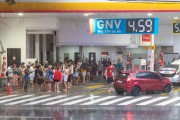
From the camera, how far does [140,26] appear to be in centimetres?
3138

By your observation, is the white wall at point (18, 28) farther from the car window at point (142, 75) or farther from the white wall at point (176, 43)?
the white wall at point (176, 43)

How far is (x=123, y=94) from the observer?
27547 mm

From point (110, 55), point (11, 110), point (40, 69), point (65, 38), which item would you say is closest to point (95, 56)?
point (110, 55)

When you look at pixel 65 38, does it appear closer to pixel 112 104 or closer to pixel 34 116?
pixel 112 104

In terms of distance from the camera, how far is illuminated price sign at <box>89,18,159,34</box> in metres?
31.1

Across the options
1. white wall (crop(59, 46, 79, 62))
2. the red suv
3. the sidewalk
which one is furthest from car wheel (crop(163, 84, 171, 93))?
white wall (crop(59, 46, 79, 62))

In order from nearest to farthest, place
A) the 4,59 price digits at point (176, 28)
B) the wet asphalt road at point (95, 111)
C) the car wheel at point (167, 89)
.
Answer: the wet asphalt road at point (95, 111), the car wheel at point (167, 89), the 4,59 price digits at point (176, 28)

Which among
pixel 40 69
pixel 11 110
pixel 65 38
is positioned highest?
pixel 65 38

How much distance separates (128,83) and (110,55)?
16193 millimetres

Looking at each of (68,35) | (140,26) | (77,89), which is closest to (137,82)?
(77,89)

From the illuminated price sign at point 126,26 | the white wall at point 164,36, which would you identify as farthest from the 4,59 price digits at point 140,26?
the white wall at point 164,36

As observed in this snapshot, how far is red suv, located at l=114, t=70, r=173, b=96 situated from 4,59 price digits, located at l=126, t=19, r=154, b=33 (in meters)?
4.78

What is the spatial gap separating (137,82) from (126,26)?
6506 mm

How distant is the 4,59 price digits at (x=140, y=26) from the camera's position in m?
31.1
